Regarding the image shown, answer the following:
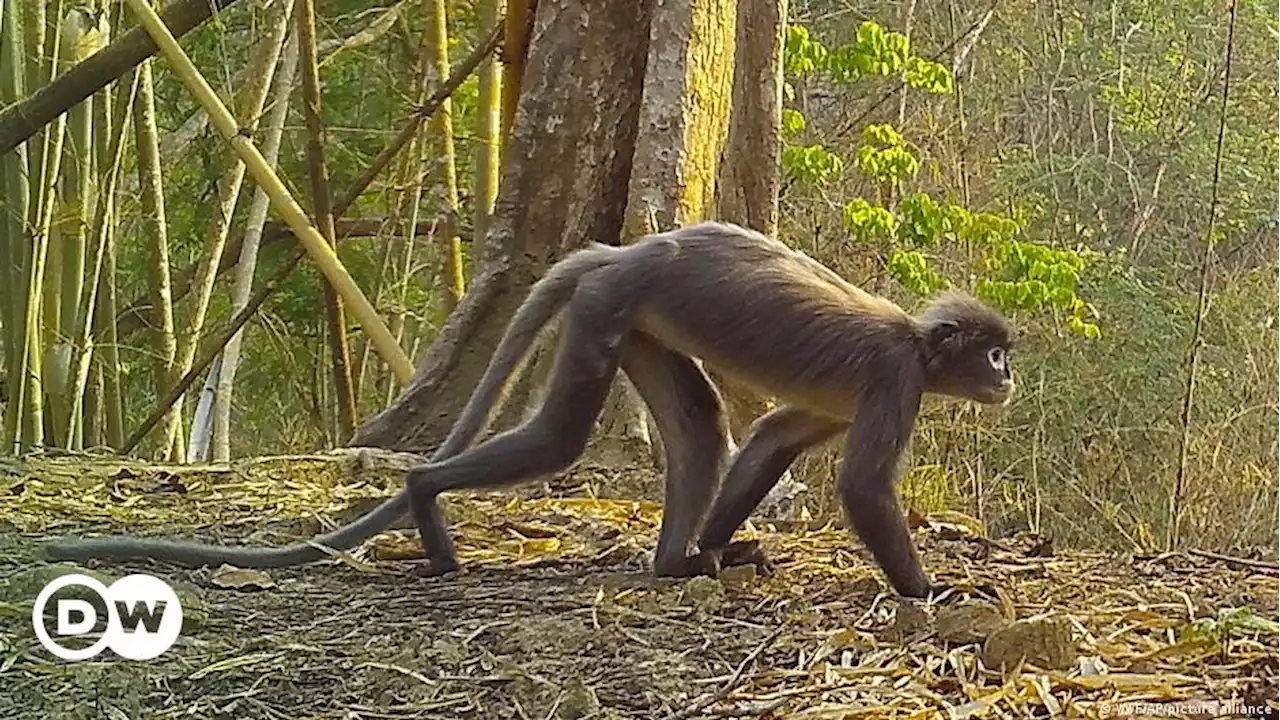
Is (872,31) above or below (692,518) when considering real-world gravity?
above

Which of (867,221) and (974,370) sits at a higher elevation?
(867,221)

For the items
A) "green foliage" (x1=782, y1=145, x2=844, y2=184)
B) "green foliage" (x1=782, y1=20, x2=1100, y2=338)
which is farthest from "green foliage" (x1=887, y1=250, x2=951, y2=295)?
"green foliage" (x1=782, y1=145, x2=844, y2=184)

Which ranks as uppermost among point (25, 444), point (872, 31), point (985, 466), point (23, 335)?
point (872, 31)

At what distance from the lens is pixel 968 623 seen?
7.77ft

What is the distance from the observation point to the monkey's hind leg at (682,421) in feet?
10.0

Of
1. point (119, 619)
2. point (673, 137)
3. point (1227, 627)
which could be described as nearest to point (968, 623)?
point (1227, 627)

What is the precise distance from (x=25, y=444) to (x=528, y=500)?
1840 millimetres

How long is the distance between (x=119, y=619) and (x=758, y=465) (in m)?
1.42

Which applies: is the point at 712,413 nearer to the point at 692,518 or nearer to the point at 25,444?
the point at 692,518

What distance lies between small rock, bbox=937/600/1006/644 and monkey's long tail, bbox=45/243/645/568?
0.91m

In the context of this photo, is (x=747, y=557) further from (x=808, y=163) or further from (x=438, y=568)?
(x=808, y=163)

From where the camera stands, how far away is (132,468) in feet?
13.2

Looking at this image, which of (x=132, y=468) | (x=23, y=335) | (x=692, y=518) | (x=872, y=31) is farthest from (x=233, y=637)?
(x=872, y=31)

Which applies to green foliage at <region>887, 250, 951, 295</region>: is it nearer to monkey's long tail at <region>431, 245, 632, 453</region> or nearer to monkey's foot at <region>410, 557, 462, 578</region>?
monkey's long tail at <region>431, 245, 632, 453</region>
